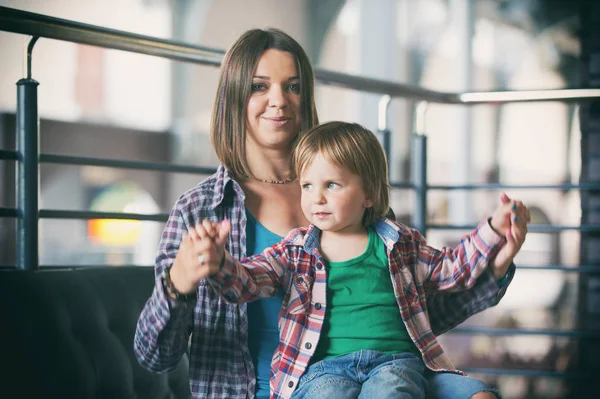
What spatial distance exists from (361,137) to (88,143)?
664 cm

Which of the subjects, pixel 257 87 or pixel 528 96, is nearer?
pixel 257 87

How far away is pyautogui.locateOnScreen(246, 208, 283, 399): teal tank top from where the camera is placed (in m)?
1.51

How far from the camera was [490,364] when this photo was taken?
14.4 feet

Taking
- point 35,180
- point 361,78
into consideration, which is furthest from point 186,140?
point 35,180

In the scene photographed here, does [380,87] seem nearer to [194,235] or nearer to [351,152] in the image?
[351,152]

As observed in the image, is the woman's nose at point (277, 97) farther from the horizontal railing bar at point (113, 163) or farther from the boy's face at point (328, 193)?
the horizontal railing bar at point (113, 163)

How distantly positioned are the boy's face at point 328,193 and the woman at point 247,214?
15cm

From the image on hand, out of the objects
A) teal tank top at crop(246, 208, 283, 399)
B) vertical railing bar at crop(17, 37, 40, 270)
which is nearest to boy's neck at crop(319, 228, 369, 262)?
teal tank top at crop(246, 208, 283, 399)

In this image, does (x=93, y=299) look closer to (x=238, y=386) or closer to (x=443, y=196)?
(x=238, y=386)

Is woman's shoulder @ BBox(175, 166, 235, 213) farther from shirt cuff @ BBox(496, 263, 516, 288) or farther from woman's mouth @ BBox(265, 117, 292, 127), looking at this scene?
shirt cuff @ BBox(496, 263, 516, 288)

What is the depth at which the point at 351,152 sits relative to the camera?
141 cm

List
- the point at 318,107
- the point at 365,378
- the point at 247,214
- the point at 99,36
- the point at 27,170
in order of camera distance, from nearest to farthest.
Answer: the point at 365,378
the point at 247,214
the point at 27,170
the point at 99,36
the point at 318,107

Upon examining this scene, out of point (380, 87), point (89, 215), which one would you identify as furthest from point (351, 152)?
Result: point (380, 87)

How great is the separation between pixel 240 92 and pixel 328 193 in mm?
305
